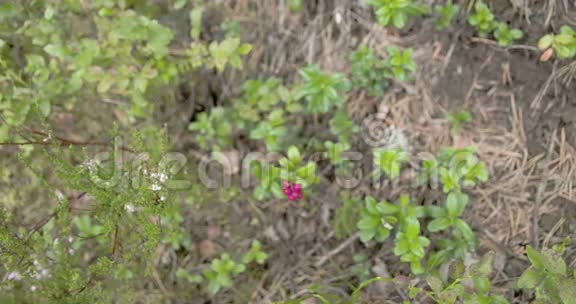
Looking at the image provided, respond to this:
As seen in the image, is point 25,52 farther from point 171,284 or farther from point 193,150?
point 171,284

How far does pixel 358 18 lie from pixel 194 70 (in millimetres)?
1140

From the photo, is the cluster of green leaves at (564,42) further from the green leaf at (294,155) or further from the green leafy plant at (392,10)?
the green leaf at (294,155)

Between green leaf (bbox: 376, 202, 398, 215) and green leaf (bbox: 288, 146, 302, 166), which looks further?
green leaf (bbox: 288, 146, 302, 166)

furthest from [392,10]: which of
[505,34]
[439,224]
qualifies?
[439,224]

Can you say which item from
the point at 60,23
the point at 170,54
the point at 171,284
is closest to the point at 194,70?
the point at 170,54

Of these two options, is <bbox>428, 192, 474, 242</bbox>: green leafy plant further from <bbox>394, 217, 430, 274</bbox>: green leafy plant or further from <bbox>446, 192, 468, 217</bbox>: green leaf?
<bbox>394, 217, 430, 274</bbox>: green leafy plant

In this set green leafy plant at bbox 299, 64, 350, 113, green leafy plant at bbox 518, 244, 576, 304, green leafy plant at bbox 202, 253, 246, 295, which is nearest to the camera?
green leafy plant at bbox 518, 244, 576, 304

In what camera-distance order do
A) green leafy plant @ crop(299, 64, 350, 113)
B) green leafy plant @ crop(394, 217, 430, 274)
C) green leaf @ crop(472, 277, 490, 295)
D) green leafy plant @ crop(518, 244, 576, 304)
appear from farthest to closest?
green leafy plant @ crop(299, 64, 350, 113), green leafy plant @ crop(394, 217, 430, 274), green leaf @ crop(472, 277, 490, 295), green leafy plant @ crop(518, 244, 576, 304)

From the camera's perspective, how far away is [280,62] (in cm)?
366

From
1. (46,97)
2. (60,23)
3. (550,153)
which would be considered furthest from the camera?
(60,23)

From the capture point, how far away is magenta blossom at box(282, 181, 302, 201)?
3.20 m

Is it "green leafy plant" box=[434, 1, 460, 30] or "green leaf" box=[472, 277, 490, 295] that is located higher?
"green leafy plant" box=[434, 1, 460, 30]

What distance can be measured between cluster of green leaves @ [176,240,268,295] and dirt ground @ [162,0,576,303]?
0.13m

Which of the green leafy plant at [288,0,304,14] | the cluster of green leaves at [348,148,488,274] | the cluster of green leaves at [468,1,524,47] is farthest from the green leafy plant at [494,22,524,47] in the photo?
the green leafy plant at [288,0,304,14]
